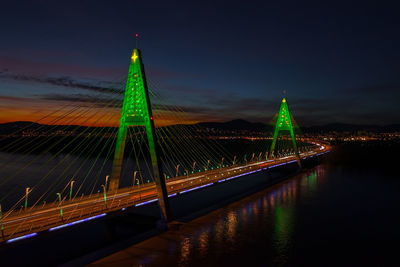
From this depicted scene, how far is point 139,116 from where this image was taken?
25578mm

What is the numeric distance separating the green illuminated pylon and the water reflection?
9.55 feet

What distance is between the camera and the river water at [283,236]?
21.0 m

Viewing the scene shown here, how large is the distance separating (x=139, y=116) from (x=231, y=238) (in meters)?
11.8

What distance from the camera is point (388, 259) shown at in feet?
71.7

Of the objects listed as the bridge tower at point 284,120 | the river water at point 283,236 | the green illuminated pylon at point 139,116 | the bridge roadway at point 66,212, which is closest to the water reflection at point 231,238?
the river water at point 283,236

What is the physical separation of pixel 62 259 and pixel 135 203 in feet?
18.9

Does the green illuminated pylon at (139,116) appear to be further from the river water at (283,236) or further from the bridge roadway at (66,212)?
the river water at (283,236)

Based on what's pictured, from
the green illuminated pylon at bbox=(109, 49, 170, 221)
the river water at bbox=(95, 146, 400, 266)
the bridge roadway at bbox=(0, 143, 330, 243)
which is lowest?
the river water at bbox=(95, 146, 400, 266)

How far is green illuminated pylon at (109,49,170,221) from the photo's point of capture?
81.2 ft

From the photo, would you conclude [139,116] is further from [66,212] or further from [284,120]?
[284,120]

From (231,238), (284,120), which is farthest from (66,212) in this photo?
(284,120)

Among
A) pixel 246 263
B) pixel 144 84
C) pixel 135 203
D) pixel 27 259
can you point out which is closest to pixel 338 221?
pixel 246 263

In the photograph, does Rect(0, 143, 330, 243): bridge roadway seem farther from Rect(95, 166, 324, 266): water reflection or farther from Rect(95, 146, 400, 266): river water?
Rect(95, 166, 324, 266): water reflection

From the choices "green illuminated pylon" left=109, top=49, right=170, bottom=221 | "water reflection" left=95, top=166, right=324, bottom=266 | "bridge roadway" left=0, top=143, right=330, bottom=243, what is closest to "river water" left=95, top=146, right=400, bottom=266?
"water reflection" left=95, top=166, right=324, bottom=266
